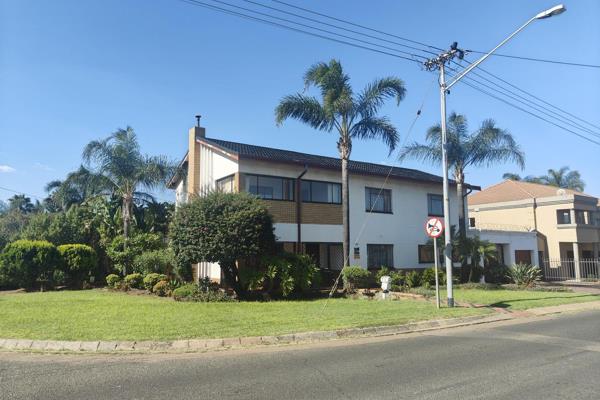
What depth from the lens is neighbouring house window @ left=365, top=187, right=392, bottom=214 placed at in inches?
953

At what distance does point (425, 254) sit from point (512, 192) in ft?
71.9

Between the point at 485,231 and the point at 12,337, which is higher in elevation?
the point at 485,231

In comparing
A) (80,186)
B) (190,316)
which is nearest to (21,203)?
(80,186)

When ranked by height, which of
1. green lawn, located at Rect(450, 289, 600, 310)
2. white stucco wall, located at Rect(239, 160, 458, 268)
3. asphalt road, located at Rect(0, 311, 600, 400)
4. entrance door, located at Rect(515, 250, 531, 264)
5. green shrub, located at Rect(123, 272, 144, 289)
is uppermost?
white stucco wall, located at Rect(239, 160, 458, 268)

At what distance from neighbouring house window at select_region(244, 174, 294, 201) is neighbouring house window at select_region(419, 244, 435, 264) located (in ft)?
30.2

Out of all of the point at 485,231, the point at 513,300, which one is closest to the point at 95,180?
the point at 513,300

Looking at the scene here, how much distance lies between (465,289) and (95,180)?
1989cm

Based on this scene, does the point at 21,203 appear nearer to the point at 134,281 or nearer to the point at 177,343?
the point at 134,281

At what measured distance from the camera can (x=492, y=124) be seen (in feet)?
89.1

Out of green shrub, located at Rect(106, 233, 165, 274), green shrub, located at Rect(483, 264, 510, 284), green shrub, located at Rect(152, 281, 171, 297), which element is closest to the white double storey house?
green shrub, located at Rect(106, 233, 165, 274)

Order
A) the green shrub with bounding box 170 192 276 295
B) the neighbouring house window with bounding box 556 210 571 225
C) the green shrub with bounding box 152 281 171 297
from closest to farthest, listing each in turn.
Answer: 1. the green shrub with bounding box 170 192 276 295
2. the green shrub with bounding box 152 281 171 297
3. the neighbouring house window with bounding box 556 210 571 225

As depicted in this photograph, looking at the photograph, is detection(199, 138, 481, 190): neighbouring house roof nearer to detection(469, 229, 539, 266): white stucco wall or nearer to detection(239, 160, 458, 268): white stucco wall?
detection(239, 160, 458, 268): white stucco wall

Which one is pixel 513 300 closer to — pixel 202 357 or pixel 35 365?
pixel 202 357

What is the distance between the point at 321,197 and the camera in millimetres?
22531
